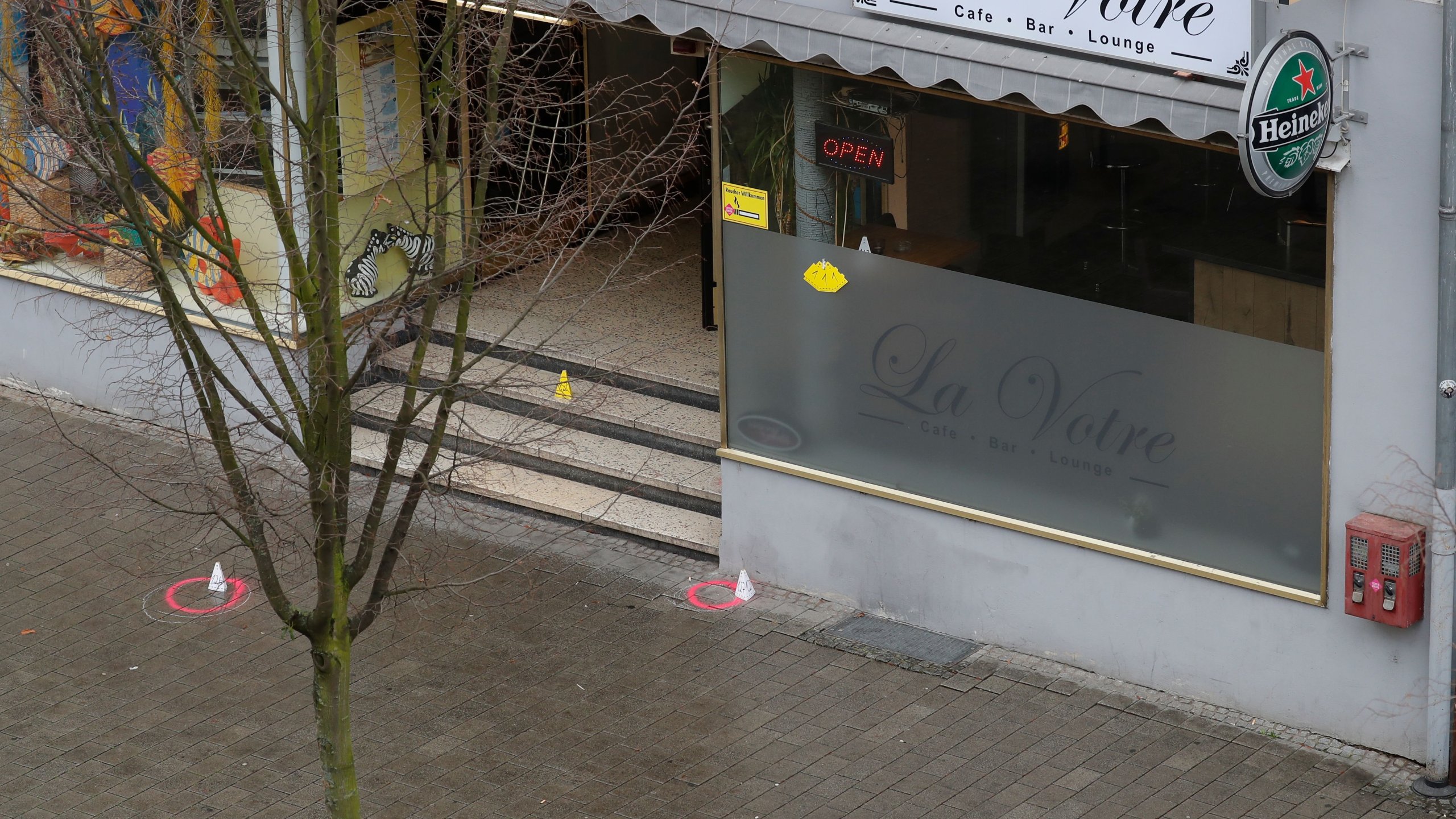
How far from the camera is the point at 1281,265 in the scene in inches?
336

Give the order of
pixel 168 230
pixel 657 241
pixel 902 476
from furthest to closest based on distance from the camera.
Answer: pixel 657 241
pixel 902 476
pixel 168 230

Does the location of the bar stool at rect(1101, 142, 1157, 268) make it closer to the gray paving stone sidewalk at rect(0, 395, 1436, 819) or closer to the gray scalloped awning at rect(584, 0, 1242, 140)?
the gray scalloped awning at rect(584, 0, 1242, 140)

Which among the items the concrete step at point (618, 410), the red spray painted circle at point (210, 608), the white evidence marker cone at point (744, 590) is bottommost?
the red spray painted circle at point (210, 608)

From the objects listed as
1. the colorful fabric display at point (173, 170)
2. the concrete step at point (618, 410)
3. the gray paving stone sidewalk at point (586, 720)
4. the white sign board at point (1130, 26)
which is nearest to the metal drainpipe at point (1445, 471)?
the gray paving stone sidewalk at point (586, 720)

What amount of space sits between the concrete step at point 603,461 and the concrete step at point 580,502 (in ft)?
0.20

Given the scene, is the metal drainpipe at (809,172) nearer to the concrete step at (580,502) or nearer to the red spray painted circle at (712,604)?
the concrete step at (580,502)

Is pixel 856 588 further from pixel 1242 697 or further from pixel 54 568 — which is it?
pixel 54 568

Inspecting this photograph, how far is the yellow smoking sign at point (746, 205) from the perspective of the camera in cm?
1026

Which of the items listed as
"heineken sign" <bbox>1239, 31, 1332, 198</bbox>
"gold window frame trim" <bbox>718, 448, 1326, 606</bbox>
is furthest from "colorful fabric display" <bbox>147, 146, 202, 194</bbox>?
"heineken sign" <bbox>1239, 31, 1332, 198</bbox>

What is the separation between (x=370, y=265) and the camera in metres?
12.9

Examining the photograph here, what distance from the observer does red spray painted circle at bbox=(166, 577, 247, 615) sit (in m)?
10.7

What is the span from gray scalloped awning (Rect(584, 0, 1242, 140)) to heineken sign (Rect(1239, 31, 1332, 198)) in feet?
1.42

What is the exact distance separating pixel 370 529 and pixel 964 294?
3877 millimetres

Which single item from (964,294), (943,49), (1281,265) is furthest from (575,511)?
(1281,265)
